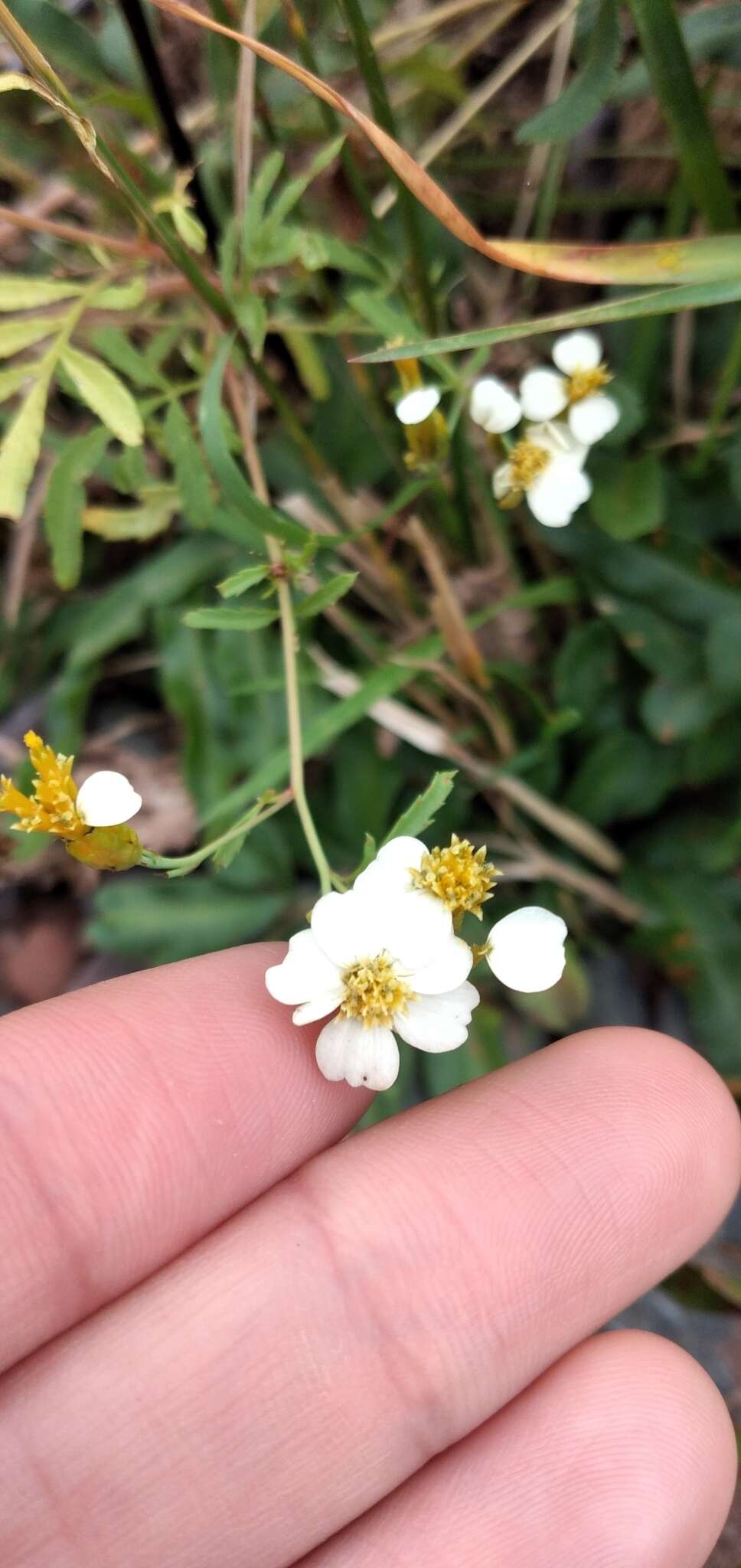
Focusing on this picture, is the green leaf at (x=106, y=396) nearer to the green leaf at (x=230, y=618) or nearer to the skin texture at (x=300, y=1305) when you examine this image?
the green leaf at (x=230, y=618)

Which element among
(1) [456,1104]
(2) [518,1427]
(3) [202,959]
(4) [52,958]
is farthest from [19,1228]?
(4) [52,958]

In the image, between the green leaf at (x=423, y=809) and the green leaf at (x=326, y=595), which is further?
the green leaf at (x=326, y=595)

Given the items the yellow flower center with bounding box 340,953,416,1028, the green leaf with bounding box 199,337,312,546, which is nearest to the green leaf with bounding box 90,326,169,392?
the green leaf with bounding box 199,337,312,546

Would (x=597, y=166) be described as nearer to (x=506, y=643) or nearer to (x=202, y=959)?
(x=506, y=643)

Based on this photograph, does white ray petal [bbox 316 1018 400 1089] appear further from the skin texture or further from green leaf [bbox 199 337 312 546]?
green leaf [bbox 199 337 312 546]

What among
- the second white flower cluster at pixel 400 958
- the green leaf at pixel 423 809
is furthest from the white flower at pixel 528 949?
the green leaf at pixel 423 809

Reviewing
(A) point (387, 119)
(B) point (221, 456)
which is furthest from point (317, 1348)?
(A) point (387, 119)

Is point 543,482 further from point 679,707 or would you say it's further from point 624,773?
point 624,773
